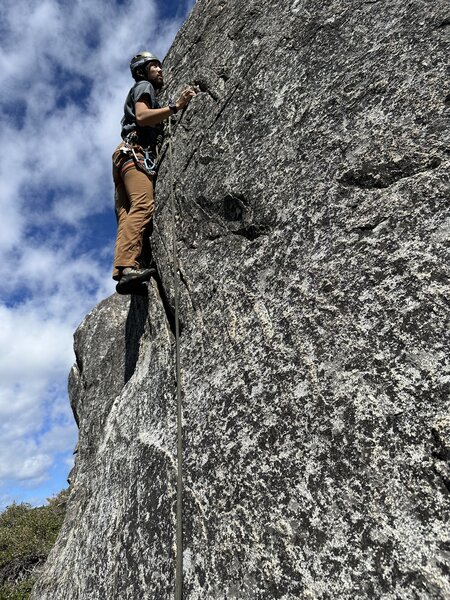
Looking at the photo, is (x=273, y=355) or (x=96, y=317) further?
(x=96, y=317)

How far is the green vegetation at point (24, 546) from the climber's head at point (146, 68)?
13.4m

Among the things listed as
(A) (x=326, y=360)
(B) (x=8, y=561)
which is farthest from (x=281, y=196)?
(B) (x=8, y=561)

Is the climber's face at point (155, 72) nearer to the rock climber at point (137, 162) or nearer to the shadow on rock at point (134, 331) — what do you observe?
the rock climber at point (137, 162)

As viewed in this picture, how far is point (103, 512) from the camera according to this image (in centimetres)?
527

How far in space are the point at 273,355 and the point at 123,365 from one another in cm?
530

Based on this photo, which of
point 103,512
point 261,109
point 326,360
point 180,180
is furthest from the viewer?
point 180,180

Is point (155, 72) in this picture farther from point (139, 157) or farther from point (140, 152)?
point (139, 157)

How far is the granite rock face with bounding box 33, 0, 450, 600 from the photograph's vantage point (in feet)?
10.2

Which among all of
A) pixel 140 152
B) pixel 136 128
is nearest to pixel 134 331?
pixel 140 152

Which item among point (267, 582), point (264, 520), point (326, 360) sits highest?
point (326, 360)

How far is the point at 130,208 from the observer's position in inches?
291

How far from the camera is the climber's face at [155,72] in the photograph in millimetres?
8297

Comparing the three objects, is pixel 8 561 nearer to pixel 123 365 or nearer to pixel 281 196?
pixel 123 365

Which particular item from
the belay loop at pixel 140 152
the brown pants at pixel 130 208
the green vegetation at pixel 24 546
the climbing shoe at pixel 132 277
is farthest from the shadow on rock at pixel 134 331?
the green vegetation at pixel 24 546
